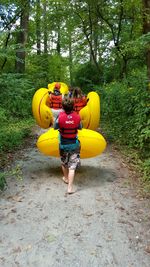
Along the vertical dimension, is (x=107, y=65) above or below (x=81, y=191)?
above

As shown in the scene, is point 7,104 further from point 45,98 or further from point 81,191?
point 45,98

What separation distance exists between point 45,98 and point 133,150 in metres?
3.62

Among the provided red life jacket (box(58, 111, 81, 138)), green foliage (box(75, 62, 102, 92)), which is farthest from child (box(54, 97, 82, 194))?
green foliage (box(75, 62, 102, 92))

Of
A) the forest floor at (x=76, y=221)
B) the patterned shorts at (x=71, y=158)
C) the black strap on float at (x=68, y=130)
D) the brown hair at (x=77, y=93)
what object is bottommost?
the forest floor at (x=76, y=221)

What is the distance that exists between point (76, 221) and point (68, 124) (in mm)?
1885

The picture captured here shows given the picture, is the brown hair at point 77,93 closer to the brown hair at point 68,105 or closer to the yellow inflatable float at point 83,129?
the yellow inflatable float at point 83,129

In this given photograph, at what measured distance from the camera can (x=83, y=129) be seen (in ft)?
24.2

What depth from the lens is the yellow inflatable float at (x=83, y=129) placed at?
23.0 ft

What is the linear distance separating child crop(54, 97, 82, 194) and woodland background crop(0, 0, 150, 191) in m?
1.27

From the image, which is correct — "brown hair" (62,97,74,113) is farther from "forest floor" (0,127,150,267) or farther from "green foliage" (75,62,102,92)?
"green foliage" (75,62,102,92)

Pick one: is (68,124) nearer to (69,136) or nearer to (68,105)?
(69,136)

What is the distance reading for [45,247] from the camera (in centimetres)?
436

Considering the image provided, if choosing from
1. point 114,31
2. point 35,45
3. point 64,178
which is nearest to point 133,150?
point 64,178

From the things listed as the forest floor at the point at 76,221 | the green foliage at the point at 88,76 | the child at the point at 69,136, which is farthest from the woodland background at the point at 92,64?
the child at the point at 69,136
